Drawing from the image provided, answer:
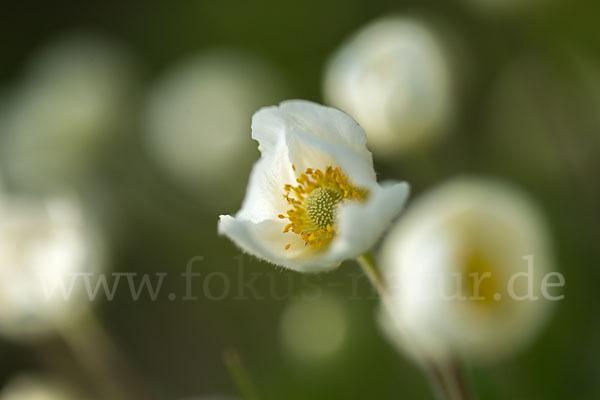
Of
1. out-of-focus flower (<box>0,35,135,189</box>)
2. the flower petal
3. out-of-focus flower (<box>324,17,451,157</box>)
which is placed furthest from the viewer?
out-of-focus flower (<box>0,35,135,189</box>)

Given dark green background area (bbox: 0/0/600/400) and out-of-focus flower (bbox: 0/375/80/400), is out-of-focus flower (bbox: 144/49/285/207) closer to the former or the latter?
dark green background area (bbox: 0/0/600/400)

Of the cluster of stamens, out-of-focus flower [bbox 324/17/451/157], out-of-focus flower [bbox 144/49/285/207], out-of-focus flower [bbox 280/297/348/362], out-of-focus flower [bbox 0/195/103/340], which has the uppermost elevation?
out-of-focus flower [bbox 144/49/285/207]

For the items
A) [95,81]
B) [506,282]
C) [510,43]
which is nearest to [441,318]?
[506,282]

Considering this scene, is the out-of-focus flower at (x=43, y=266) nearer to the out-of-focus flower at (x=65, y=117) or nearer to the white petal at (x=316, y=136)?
Result: the out-of-focus flower at (x=65, y=117)

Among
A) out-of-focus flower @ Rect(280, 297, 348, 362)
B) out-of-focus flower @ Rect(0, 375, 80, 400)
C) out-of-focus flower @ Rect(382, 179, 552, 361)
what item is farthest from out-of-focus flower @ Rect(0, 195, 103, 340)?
out-of-focus flower @ Rect(382, 179, 552, 361)

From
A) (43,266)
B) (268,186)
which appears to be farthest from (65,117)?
(268,186)

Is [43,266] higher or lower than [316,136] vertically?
higher

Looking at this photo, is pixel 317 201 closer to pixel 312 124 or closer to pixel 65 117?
pixel 312 124
